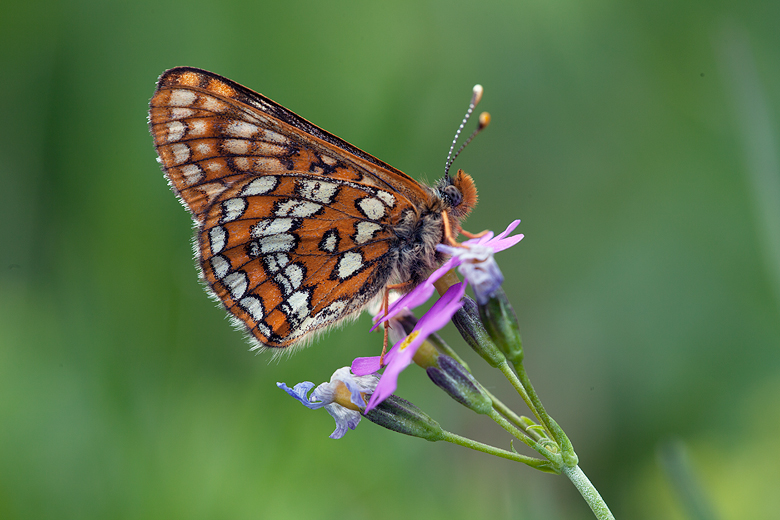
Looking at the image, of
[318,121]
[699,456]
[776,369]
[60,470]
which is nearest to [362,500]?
[60,470]

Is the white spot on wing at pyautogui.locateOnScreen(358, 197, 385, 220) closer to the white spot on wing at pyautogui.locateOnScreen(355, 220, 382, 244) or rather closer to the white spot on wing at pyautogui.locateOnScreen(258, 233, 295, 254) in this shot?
the white spot on wing at pyautogui.locateOnScreen(355, 220, 382, 244)

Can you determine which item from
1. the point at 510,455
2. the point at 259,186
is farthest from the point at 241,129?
the point at 510,455

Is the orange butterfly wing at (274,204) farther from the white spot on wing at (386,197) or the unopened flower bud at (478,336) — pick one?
the unopened flower bud at (478,336)

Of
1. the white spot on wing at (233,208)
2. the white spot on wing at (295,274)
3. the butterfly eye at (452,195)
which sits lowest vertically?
the white spot on wing at (295,274)

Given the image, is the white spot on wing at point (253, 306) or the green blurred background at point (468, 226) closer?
the white spot on wing at point (253, 306)

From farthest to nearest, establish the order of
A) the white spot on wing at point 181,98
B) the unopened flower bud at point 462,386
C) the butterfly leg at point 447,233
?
the white spot on wing at point 181,98 → the butterfly leg at point 447,233 → the unopened flower bud at point 462,386

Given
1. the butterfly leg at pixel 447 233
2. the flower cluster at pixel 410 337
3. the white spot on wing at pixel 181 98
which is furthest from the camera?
the white spot on wing at pixel 181 98

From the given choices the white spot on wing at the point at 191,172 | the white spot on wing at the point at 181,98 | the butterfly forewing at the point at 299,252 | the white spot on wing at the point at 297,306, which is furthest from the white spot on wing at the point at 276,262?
the white spot on wing at the point at 181,98

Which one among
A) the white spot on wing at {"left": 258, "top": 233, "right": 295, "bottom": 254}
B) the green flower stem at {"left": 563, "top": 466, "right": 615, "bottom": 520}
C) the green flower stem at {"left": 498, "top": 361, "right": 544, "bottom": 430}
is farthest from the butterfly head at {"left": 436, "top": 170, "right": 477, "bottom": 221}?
the green flower stem at {"left": 563, "top": 466, "right": 615, "bottom": 520}

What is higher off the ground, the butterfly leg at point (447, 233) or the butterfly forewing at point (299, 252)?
the butterfly leg at point (447, 233)

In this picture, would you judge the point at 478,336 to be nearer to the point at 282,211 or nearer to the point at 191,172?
the point at 282,211
